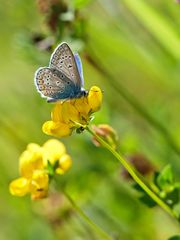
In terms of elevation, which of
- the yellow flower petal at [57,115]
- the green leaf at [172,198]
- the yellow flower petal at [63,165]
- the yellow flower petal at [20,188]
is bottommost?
the green leaf at [172,198]

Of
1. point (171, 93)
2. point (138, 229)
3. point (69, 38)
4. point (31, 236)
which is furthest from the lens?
point (171, 93)

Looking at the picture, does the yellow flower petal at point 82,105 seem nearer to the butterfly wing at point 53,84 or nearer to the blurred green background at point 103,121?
the butterfly wing at point 53,84

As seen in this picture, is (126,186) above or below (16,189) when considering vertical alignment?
below

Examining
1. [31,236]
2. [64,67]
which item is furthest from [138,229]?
[64,67]

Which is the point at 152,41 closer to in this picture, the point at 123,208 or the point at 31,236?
the point at 123,208

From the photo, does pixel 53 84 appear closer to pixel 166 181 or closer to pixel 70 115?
pixel 70 115

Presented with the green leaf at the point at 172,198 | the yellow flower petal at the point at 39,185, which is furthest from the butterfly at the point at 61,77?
the green leaf at the point at 172,198

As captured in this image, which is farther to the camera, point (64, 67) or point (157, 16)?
point (157, 16)

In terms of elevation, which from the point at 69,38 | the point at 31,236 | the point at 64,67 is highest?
the point at 69,38

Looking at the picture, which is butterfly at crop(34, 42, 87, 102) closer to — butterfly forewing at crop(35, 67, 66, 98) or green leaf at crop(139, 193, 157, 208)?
butterfly forewing at crop(35, 67, 66, 98)
